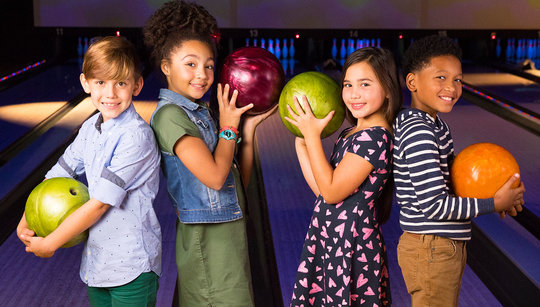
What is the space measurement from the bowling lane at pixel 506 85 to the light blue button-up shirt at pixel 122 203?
148 inches

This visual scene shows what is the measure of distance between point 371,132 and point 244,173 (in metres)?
0.39

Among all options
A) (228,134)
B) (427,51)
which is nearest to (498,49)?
(427,51)

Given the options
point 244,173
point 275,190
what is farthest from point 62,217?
point 275,190

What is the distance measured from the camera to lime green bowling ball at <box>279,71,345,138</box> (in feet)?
4.42

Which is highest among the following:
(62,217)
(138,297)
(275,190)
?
(62,217)

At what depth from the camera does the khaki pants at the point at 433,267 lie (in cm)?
127

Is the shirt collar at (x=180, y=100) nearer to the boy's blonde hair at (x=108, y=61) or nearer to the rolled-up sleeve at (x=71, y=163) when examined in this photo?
the boy's blonde hair at (x=108, y=61)

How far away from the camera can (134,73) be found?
4.25 feet

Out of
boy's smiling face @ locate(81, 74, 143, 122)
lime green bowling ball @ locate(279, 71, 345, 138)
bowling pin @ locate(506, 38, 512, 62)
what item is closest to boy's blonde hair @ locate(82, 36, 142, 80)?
boy's smiling face @ locate(81, 74, 143, 122)

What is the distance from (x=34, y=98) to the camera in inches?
184

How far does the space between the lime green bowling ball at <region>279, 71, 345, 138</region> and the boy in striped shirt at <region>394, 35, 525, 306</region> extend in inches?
5.9

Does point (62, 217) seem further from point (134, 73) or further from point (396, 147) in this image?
point (396, 147)

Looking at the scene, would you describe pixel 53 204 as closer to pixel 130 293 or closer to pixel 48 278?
pixel 130 293

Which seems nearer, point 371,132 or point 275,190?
point 371,132
